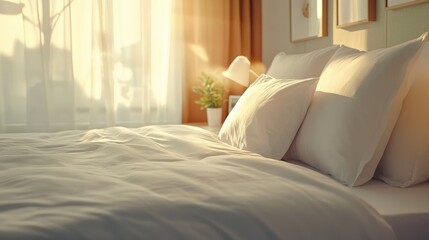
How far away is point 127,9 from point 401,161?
2.83 m

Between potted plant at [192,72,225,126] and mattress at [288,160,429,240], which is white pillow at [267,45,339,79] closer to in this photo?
mattress at [288,160,429,240]

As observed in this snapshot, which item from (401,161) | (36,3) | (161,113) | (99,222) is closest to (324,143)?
(401,161)

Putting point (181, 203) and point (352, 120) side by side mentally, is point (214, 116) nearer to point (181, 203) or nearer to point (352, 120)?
point (352, 120)

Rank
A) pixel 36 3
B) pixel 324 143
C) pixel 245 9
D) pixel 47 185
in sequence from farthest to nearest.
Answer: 1. pixel 245 9
2. pixel 36 3
3. pixel 324 143
4. pixel 47 185

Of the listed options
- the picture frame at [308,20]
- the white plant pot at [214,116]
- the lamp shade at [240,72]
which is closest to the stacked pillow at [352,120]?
the picture frame at [308,20]

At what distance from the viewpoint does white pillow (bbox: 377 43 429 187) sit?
1.35 m

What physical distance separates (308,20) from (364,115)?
1.62 meters

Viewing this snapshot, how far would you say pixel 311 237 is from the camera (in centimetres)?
94

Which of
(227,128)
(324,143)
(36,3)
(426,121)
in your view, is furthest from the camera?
(36,3)

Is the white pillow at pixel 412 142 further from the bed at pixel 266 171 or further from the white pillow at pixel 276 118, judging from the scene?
the white pillow at pixel 276 118

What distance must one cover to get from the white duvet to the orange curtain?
2572 millimetres

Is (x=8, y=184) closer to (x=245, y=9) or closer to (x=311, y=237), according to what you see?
(x=311, y=237)

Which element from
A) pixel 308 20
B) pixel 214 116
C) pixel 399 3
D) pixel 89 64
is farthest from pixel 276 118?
pixel 89 64

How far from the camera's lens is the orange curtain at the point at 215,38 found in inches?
151
